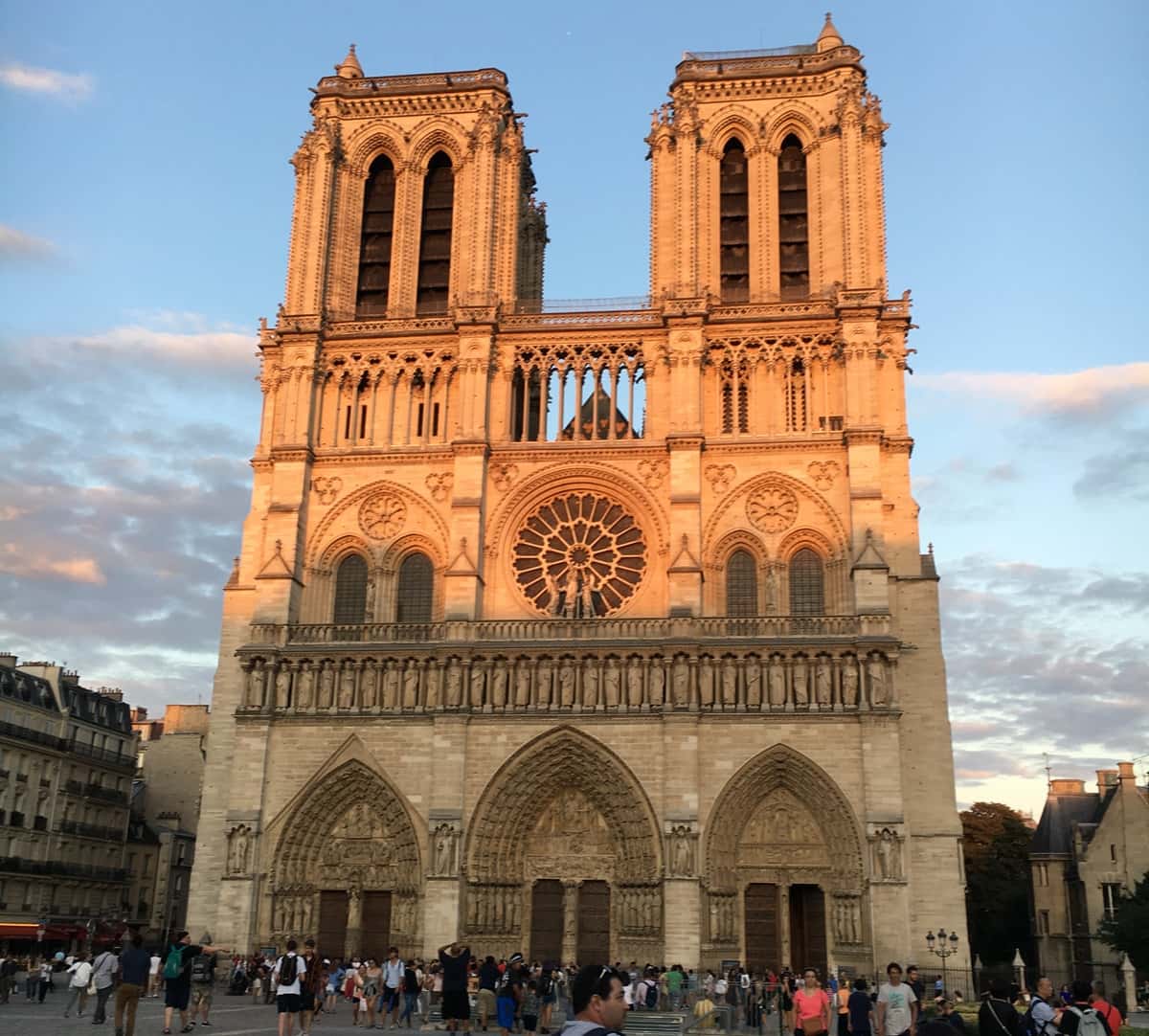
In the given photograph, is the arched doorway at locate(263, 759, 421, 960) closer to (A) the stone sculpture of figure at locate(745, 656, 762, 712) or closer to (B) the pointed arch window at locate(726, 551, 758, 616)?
(A) the stone sculpture of figure at locate(745, 656, 762, 712)

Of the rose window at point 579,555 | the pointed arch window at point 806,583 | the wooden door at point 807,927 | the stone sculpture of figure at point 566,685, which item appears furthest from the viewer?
the rose window at point 579,555

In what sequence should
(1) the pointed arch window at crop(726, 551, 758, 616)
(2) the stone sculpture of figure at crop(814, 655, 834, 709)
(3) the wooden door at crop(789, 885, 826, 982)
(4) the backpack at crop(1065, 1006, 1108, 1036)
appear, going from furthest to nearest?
(1) the pointed arch window at crop(726, 551, 758, 616), (2) the stone sculpture of figure at crop(814, 655, 834, 709), (3) the wooden door at crop(789, 885, 826, 982), (4) the backpack at crop(1065, 1006, 1108, 1036)

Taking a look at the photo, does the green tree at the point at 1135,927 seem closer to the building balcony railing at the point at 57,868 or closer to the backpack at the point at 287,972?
the backpack at the point at 287,972

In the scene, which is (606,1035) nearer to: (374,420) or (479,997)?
(479,997)

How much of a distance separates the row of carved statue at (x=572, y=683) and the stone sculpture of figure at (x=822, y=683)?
0.07ft

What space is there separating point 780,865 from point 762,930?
1513 millimetres

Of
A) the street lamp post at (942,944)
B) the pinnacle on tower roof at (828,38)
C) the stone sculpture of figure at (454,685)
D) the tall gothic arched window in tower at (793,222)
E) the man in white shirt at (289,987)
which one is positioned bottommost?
the man in white shirt at (289,987)

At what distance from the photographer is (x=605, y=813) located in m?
30.6

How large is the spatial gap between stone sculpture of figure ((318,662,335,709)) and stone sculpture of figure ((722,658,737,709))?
943 cm

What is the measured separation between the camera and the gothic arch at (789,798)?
2922cm

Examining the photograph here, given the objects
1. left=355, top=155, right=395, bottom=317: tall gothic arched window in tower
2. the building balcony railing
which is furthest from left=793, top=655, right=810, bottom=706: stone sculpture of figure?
the building balcony railing

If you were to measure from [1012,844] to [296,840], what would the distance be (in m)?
31.2

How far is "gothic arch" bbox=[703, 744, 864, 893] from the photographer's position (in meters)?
29.2

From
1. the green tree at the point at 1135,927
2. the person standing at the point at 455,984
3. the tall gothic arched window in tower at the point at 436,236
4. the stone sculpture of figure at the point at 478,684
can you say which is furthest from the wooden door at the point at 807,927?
the tall gothic arched window in tower at the point at 436,236
